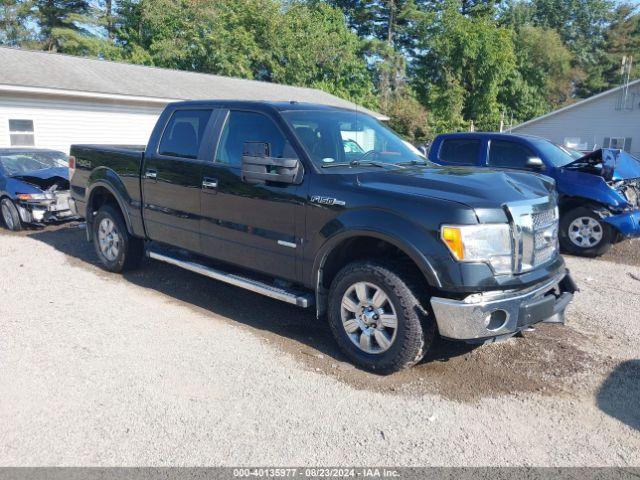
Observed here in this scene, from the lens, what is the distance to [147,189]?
249 inches

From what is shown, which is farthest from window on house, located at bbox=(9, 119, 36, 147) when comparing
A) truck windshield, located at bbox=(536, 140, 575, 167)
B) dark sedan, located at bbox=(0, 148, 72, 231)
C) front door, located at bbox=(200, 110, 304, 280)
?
truck windshield, located at bbox=(536, 140, 575, 167)

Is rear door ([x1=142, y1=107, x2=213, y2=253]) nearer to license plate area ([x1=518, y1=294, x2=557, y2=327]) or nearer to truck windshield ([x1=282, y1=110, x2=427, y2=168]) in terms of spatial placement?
truck windshield ([x1=282, y1=110, x2=427, y2=168])

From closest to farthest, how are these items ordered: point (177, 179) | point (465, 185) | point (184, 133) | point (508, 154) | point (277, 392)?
point (277, 392) < point (465, 185) < point (177, 179) < point (184, 133) < point (508, 154)

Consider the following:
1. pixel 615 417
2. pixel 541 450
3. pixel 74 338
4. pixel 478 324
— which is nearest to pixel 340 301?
pixel 478 324

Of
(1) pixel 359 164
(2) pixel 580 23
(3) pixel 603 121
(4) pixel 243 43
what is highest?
(2) pixel 580 23

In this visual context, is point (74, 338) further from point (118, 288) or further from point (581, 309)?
point (581, 309)

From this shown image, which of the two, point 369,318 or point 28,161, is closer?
point 369,318

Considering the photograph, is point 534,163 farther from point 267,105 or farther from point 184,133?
point 184,133

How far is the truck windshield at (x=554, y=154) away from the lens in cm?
894

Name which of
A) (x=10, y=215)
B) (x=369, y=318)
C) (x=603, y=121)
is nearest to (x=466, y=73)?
(x=603, y=121)

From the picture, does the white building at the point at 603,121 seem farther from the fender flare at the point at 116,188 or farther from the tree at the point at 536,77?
the fender flare at the point at 116,188

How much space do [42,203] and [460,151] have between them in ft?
23.8

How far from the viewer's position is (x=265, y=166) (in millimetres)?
4789

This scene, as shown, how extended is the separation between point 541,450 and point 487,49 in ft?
121
